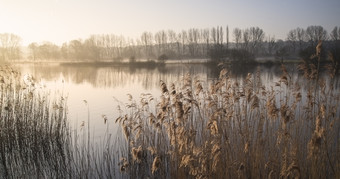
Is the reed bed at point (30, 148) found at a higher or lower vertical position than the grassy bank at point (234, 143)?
lower

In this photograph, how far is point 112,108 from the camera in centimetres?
1254

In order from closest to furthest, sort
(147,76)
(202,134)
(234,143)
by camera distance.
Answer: (234,143) → (202,134) → (147,76)

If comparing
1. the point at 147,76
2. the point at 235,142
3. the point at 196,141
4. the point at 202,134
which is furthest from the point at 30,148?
the point at 147,76

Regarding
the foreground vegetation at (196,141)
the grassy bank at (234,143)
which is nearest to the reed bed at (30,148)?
the foreground vegetation at (196,141)

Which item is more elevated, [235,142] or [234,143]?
[234,143]

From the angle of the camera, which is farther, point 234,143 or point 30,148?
point 30,148

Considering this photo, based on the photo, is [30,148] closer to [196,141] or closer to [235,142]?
[196,141]

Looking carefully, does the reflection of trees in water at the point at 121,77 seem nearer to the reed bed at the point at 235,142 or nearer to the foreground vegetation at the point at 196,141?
the foreground vegetation at the point at 196,141

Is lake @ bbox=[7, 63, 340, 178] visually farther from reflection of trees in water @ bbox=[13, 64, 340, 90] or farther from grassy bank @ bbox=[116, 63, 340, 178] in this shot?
reflection of trees in water @ bbox=[13, 64, 340, 90]

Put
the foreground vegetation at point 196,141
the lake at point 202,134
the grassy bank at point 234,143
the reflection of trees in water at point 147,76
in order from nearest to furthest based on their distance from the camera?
the grassy bank at point 234,143 < the lake at point 202,134 < the foreground vegetation at point 196,141 < the reflection of trees in water at point 147,76

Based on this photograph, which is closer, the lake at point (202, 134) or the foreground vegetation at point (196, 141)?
the lake at point (202, 134)

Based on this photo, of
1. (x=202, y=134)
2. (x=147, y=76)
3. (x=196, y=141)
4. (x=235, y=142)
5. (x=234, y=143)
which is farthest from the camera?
(x=147, y=76)

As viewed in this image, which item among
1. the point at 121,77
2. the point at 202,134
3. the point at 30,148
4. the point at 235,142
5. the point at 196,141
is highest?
the point at 121,77

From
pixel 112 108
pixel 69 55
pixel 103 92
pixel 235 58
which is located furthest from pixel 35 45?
pixel 112 108
